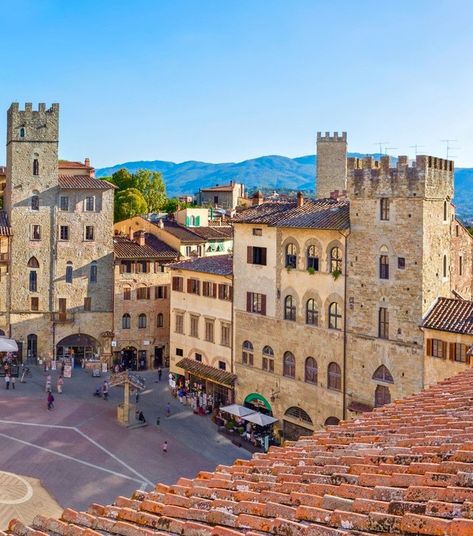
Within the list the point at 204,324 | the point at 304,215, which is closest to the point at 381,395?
the point at 304,215

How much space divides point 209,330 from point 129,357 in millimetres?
13335

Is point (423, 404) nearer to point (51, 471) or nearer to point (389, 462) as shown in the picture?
point (389, 462)

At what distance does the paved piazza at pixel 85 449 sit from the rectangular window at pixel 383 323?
10632 mm

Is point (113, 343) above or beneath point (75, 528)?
beneath

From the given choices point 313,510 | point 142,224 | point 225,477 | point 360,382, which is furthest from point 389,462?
point 142,224

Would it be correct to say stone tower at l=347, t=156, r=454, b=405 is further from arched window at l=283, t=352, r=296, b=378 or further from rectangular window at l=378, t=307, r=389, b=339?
arched window at l=283, t=352, r=296, b=378

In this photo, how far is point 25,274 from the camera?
58.5 meters

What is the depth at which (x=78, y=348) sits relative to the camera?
198 ft

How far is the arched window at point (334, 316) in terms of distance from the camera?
38.6 metres

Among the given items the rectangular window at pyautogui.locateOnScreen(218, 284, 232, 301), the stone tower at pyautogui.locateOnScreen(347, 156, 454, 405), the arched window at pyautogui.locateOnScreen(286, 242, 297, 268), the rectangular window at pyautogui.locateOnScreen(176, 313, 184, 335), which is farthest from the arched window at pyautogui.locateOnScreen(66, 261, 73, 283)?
the stone tower at pyautogui.locateOnScreen(347, 156, 454, 405)

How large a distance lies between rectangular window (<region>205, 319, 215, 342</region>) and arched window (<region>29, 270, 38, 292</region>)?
18036mm

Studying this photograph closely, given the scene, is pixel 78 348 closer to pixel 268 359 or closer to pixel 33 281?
pixel 33 281

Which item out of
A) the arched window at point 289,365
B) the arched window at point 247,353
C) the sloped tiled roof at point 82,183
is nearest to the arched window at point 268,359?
the arched window at point 289,365

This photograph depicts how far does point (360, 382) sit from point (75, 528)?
30307mm
